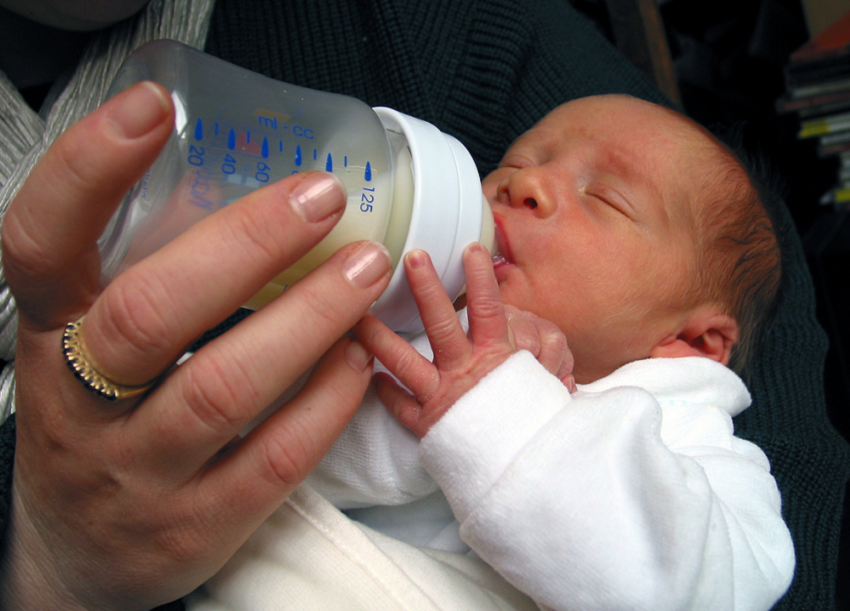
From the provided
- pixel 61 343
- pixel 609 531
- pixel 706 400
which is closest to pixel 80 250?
pixel 61 343

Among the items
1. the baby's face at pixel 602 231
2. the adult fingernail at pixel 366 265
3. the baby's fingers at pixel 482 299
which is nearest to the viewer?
the adult fingernail at pixel 366 265

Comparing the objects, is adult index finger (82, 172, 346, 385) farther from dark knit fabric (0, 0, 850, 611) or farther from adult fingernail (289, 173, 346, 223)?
dark knit fabric (0, 0, 850, 611)

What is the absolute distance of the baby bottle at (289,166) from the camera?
0.52 meters

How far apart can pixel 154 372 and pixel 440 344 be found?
27 cm

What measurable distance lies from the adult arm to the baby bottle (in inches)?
6.0

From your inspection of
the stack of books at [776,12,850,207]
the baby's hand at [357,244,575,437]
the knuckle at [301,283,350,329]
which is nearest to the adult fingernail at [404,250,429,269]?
the baby's hand at [357,244,575,437]

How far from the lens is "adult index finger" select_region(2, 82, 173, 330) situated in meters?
0.39

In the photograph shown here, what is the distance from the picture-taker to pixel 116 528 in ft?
1.73

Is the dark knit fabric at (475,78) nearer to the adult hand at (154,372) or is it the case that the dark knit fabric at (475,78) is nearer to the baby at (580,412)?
the baby at (580,412)

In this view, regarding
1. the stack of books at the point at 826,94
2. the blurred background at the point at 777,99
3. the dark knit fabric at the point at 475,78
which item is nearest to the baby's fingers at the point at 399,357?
the dark knit fabric at the point at 475,78

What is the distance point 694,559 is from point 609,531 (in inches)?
3.1

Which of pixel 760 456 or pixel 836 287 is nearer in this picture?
pixel 760 456

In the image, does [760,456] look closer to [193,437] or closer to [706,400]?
[706,400]

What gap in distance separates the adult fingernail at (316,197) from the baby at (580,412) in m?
0.14
